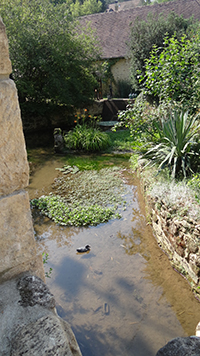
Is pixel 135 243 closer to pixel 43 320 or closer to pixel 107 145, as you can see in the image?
pixel 43 320

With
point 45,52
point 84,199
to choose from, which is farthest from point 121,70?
point 84,199

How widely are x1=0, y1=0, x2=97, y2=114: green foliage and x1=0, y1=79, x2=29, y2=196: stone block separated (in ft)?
31.6

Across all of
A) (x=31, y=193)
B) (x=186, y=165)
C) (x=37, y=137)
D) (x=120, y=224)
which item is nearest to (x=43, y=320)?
(x=120, y=224)

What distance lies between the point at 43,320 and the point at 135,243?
3.61 meters

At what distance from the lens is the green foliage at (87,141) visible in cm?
905

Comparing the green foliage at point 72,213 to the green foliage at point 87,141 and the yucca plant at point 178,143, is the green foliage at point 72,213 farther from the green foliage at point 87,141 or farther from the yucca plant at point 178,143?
the green foliage at point 87,141

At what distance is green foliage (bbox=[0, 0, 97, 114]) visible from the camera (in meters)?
9.78

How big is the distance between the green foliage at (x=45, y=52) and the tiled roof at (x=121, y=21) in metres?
5.70

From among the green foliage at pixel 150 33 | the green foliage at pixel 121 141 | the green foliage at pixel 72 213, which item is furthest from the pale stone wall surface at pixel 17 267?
the green foliage at pixel 150 33

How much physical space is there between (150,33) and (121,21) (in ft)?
20.6

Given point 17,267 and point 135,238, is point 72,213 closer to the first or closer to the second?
point 135,238

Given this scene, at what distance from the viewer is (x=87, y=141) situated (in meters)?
9.02

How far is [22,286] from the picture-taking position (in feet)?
3.40

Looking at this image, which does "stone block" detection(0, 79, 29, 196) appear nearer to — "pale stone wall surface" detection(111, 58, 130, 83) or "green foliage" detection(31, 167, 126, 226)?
"green foliage" detection(31, 167, 126, 226)
